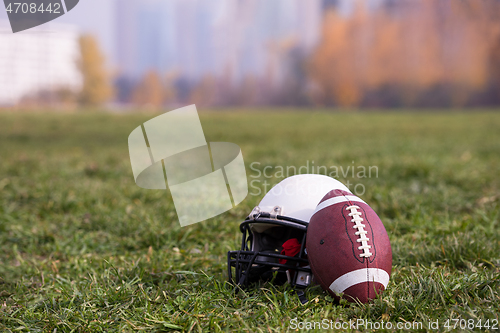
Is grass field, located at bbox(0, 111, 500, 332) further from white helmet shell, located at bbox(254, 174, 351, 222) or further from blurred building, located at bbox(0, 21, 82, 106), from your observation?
blurred building, located at bbox(0, 21, 82, 106)

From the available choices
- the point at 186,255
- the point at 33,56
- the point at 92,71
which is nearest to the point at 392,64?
the point at 92,71

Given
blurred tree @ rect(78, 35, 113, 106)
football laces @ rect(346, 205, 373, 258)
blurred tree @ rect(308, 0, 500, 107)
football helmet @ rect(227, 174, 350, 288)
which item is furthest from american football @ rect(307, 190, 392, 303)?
blurred tree @ rect(78, 35, 113, 106)

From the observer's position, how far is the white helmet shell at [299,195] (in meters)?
2.07

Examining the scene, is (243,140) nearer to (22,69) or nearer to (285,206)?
(285,206)

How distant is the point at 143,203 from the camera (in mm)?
4062

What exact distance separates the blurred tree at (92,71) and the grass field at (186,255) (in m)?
36.3

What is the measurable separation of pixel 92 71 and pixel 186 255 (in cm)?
4076

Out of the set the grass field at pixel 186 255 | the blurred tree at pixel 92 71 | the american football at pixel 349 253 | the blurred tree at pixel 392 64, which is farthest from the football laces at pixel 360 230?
the blurred tree at pixel 92 71

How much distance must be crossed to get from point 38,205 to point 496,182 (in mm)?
4749

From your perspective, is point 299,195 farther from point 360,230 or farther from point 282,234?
point 360,230

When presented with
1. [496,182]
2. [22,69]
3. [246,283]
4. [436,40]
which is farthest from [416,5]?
[22,69]

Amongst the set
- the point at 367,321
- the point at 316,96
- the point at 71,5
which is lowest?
the point at 316,96

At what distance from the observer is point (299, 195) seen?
6.95 feet

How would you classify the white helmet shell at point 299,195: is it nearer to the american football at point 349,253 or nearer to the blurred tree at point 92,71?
the american football at point 349,253
